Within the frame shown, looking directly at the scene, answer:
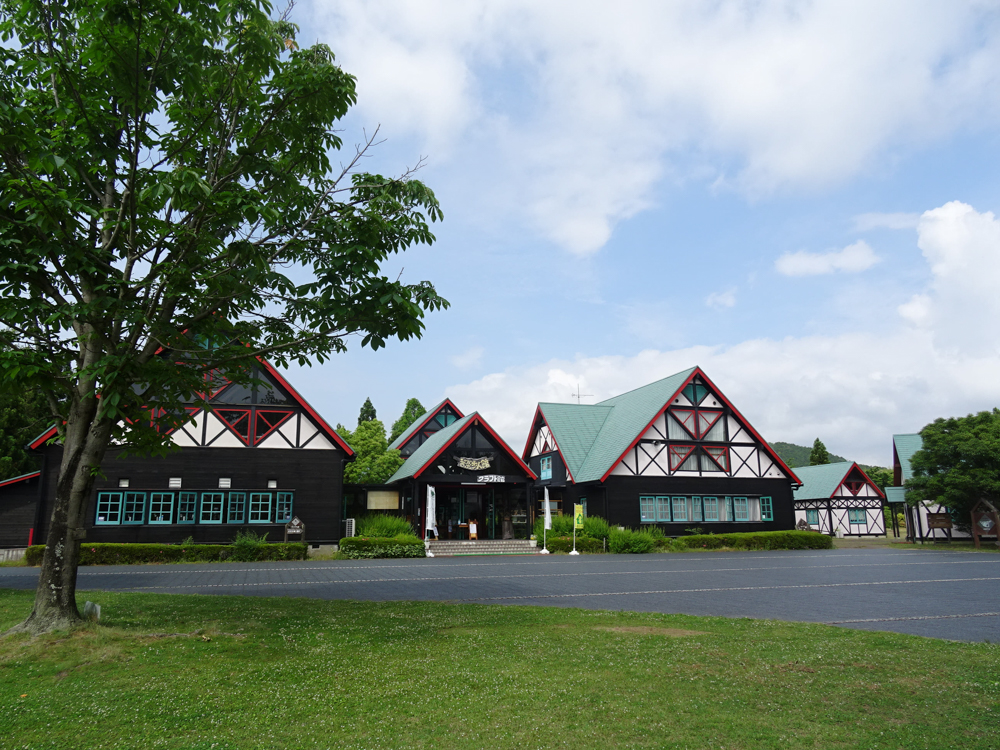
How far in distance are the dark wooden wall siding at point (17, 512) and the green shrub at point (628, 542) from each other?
75.1 feet

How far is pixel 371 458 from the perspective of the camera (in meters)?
40.4

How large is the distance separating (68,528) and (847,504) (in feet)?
157

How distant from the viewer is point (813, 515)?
47.4 meters

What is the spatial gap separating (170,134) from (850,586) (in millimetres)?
15850

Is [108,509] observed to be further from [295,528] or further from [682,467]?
[682,467]

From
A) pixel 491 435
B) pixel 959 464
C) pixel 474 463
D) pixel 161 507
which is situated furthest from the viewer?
pixel 959 464

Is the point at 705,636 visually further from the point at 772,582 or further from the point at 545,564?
the point at 545,564

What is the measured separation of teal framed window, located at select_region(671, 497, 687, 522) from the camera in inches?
1355

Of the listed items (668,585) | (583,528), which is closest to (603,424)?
(583,528)

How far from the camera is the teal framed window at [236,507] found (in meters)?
26.5

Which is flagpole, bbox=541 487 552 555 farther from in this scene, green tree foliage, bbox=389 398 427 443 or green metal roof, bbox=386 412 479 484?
green tree foliage, bbox=389 398 427 443

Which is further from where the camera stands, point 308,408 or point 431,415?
point 431,415

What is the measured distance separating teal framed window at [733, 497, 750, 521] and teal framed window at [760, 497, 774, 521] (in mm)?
888

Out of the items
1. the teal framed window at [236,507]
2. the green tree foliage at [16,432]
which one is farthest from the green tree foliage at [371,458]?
the green tree foliage at [16,432]
